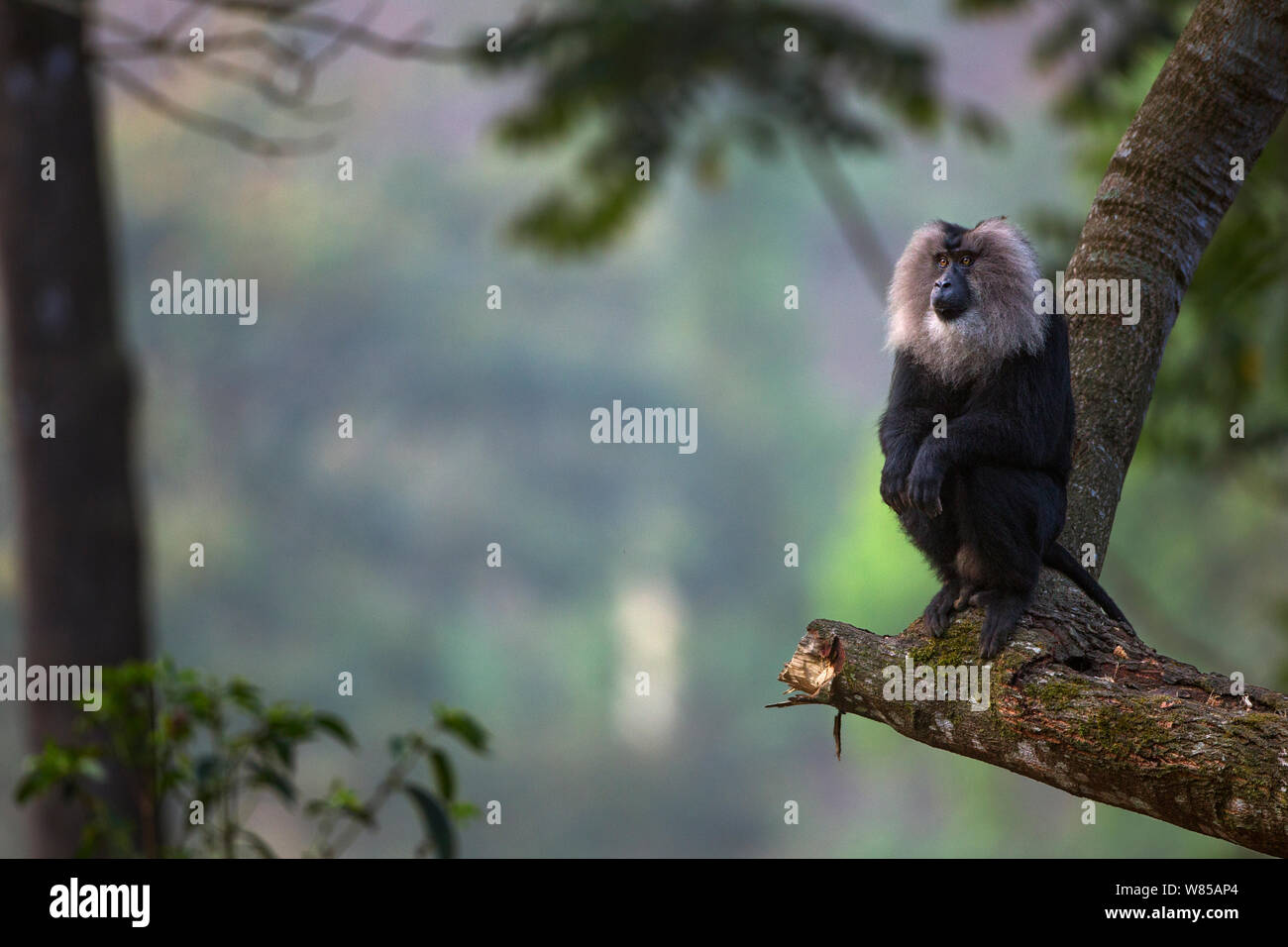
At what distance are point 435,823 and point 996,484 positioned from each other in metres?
2.13

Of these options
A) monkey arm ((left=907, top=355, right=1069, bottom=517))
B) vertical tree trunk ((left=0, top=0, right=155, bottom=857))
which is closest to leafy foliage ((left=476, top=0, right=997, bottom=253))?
vertical tree trunk ((left=0, top=0, right=155, bottom=857))

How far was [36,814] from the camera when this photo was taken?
6438 millimetres

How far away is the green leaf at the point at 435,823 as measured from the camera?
14.0 feet

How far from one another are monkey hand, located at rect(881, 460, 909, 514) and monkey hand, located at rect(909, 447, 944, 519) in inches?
2.6

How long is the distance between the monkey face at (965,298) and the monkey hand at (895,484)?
354 millimetres

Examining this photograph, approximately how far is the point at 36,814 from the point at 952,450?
16.8 ft

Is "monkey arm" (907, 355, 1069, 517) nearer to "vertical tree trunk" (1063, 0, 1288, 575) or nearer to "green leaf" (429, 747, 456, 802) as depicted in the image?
"vertical tree trunk" (1063, 0, 1288, 575)

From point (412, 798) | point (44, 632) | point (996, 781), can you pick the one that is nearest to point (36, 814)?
point (44, 632)

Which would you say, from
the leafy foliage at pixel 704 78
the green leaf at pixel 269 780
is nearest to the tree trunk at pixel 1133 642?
the green leaf at pixel 269 780

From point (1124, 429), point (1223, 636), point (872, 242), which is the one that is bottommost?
point (1223, 636)

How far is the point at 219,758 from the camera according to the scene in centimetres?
434

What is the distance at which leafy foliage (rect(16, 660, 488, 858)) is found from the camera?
414cm
